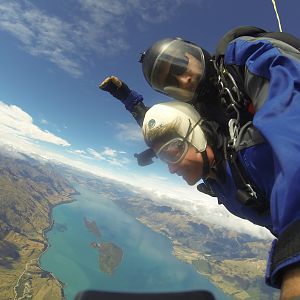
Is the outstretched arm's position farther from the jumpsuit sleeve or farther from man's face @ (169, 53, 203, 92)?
the jumpsuit sleeve

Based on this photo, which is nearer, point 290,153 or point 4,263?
point 290,153

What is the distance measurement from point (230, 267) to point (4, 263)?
129522mm

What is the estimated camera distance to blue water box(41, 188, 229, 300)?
8921cm

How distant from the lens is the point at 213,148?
2.15m

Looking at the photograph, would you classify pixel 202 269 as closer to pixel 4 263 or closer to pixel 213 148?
pixel 4 263

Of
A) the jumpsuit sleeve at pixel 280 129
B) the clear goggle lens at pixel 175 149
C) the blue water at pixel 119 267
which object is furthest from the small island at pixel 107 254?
the jumpsuit sleeve at pixel 280 129

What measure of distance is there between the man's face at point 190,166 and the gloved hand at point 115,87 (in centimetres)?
146

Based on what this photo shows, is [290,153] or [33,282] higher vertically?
[290,153]

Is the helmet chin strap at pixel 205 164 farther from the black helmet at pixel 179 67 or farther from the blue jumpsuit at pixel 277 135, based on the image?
the blue jumpsuit at pixel 277 135

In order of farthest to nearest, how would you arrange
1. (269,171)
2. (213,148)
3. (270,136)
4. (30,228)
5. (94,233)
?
(94,233) < (30,228) < (213,148) < (269,171) < (270,136)

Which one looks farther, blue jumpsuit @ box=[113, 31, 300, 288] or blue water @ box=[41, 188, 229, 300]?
blue water @ box=[41, 188, 229, 300]

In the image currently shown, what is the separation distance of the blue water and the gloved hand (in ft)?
264

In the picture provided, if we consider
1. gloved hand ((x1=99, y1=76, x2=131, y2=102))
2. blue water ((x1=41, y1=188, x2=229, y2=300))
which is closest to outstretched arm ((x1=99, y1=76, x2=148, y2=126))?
gloved hand ((x1=99, y1=76, x2=131, y2=102))

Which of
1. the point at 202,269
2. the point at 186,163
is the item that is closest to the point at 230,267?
the point at 202,269
